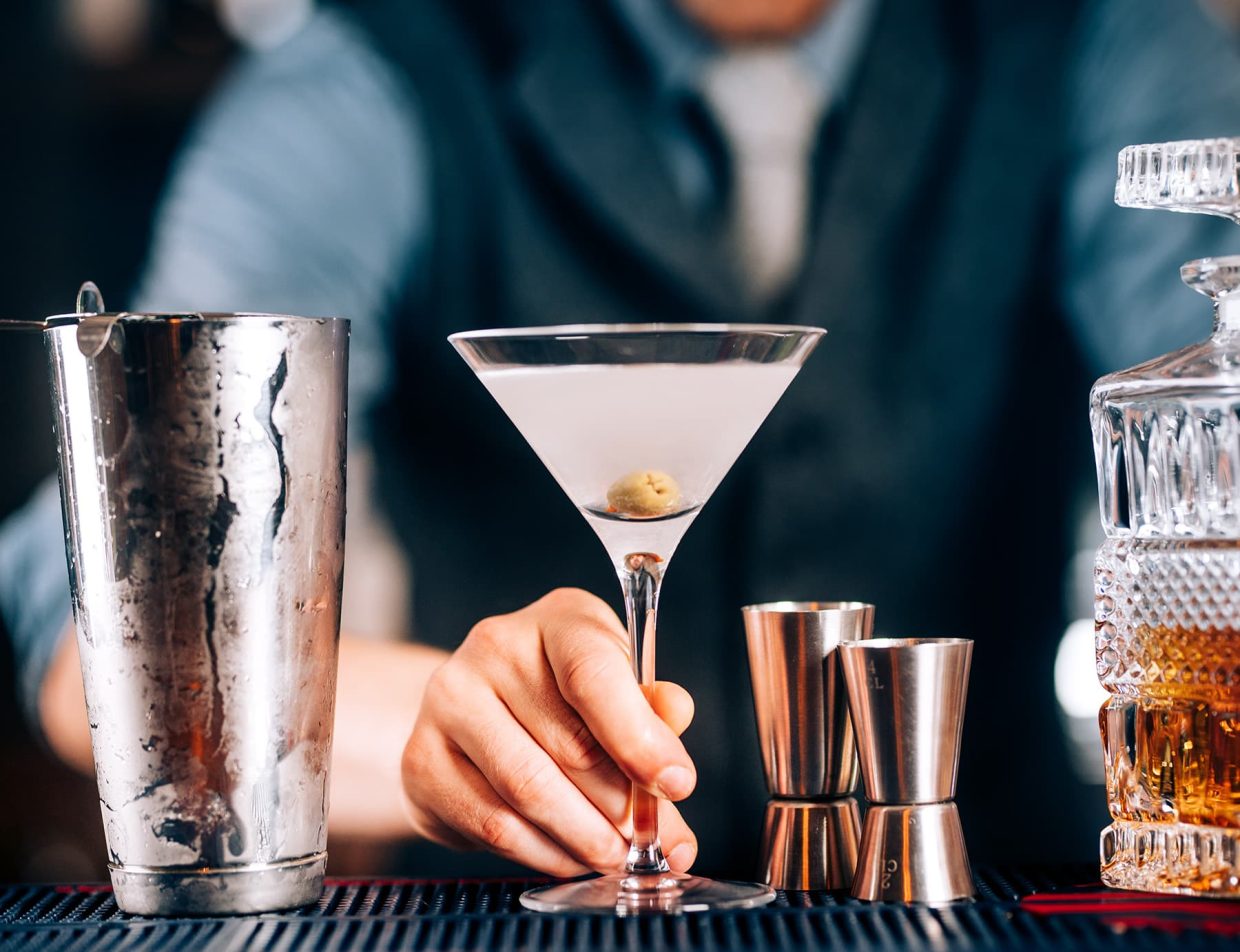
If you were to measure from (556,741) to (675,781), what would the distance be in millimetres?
190

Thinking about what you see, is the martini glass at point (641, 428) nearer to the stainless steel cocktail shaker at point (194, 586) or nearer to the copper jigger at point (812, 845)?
the copper jigger at point (812, 845)

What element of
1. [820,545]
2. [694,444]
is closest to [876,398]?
[820,545]

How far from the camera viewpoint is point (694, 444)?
1.21 m

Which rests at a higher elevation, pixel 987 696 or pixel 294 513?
pixel 294 513

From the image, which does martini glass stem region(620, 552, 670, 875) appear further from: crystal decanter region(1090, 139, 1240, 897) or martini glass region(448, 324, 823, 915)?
crystal decanter region(1090, 139, 1240, 897)

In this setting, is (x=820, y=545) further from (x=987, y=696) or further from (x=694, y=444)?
(x=694, y=444)

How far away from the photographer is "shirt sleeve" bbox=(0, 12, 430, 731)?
5.74 ft

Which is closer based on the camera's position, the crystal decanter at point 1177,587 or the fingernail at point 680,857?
the crystal decanter at point 1177,587

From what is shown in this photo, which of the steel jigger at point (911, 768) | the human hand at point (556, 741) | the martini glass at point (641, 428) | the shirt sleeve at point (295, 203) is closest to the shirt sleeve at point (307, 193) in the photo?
the shirt sleeve at point (295, 203)

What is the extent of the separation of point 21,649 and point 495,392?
86cm

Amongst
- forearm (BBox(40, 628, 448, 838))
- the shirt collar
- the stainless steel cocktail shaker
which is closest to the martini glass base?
the stainless steel cocktail shaker

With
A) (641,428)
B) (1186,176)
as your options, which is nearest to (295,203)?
(641,428)

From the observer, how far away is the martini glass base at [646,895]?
109 centimetres

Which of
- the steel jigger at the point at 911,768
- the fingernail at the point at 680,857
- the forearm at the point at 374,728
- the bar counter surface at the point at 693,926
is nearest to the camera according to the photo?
the bar counter surface at the point at 693,926
